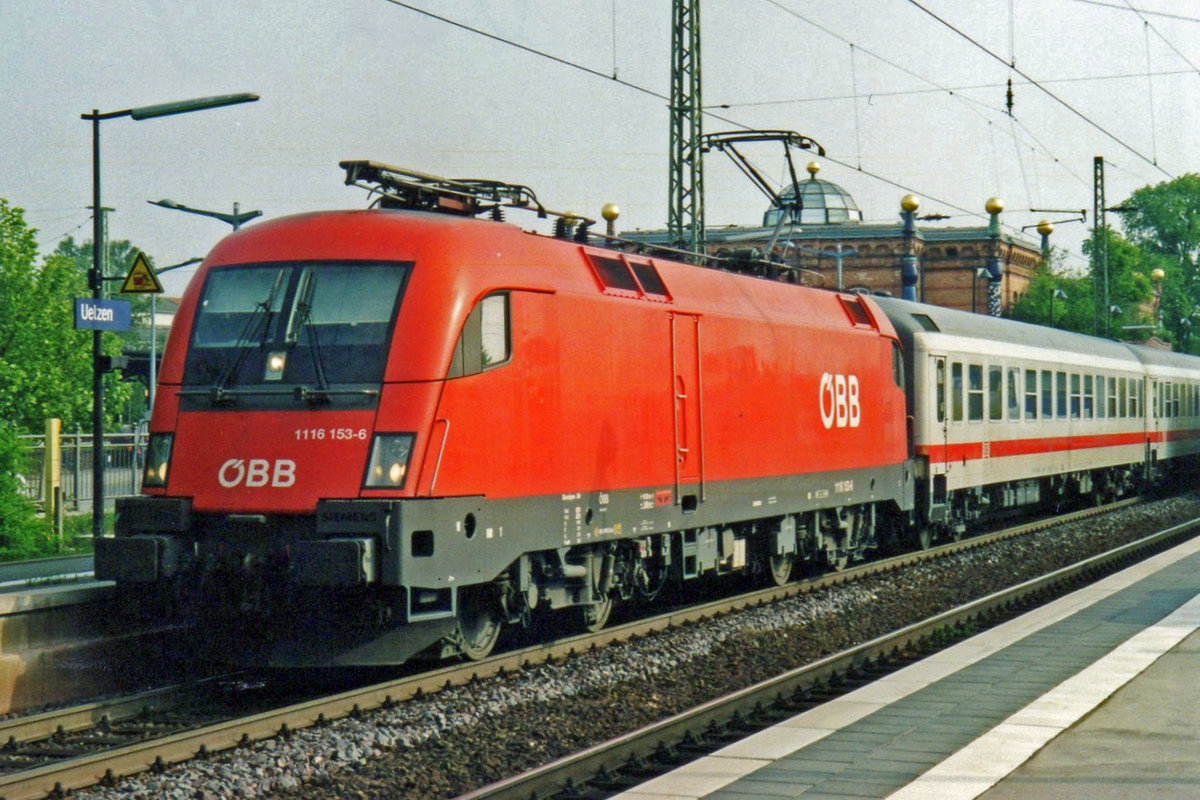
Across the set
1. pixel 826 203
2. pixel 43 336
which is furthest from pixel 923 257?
pixel 43 336

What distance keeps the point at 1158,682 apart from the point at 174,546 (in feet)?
22.1

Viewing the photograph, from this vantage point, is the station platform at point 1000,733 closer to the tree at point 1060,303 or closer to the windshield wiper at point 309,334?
the windshield wiper at point 309,334

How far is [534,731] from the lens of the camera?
962 cm

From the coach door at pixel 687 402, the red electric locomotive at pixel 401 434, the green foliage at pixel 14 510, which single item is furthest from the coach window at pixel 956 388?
the green foliage at pixel 14 510

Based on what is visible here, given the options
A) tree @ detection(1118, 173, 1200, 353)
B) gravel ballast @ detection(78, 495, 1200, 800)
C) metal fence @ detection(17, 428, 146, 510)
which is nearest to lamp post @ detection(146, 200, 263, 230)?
metal fence @ detection(17, 428, 146, 510)

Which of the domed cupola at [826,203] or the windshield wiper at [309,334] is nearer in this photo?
the windshield wiper at [309,334]

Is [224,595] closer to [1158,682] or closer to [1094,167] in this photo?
[1158,682]

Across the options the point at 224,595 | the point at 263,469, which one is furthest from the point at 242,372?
the point at 224,595

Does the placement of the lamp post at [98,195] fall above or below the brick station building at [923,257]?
below

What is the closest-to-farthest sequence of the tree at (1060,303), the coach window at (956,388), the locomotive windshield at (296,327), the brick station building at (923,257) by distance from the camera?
the locomotive windshield at (296,327) < the coach window at (956,388) < the tree at (1060,303) < the brick station building at (923,257)

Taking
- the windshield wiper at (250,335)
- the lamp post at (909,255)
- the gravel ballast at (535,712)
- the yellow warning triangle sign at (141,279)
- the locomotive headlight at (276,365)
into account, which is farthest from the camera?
the lamp post at (909,255)

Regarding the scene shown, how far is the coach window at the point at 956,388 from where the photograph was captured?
74.7 feet

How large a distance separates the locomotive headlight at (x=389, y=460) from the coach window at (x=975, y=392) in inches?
581

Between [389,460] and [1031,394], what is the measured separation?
726 inches
